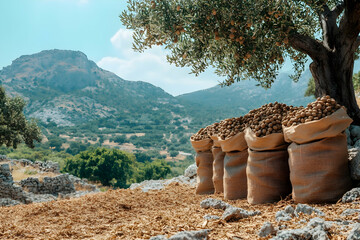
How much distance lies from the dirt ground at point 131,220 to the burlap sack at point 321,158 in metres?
0.32

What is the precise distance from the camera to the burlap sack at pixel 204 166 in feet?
24.8

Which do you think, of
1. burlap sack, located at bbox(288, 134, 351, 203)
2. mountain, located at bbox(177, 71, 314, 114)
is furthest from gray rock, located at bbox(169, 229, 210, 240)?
mountain, located at bbox(177, 71, 314, 114)

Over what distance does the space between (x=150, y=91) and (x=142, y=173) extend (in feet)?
404

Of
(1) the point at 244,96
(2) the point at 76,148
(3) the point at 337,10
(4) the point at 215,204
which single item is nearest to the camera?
(4) the point at 215,204

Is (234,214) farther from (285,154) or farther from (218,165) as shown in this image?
(218,165)

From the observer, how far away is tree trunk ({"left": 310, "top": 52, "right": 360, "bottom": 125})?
755 centimetres

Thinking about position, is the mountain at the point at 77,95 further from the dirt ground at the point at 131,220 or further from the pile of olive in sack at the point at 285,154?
the pile of olive in sack at the point at 285,154

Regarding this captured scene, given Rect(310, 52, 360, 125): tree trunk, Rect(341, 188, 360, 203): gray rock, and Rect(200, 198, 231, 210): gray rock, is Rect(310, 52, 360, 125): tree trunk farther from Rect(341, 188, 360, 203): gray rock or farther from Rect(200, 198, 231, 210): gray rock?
Rect(200, 198, 231, 210): gray rock

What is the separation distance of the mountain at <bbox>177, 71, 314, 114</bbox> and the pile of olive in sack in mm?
121497

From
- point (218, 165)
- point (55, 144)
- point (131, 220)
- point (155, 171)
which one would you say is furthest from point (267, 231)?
point (55, 144)

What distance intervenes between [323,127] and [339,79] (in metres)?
3.70

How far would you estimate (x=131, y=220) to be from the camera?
5.16m

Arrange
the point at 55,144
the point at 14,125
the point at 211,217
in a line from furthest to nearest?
the point at 55,144 → the point at 14,125 → the point at 211,217

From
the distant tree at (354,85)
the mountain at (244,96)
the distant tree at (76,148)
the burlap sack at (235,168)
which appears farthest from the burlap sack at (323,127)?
the mountain at (244,96)
